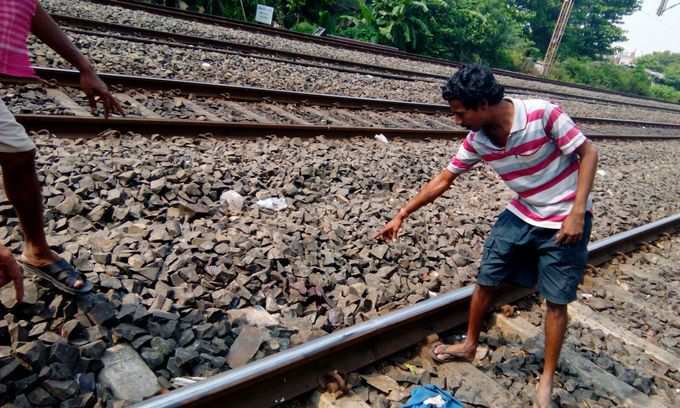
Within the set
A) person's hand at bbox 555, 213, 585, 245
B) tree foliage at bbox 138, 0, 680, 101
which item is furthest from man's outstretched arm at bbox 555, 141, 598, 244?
tree foliage at bbox 138, 0, 680, 101

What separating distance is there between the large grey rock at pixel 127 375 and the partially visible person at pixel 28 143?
1.48ft

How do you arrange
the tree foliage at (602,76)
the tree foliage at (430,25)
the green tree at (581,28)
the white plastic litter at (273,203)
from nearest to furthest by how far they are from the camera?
the white plastic litter at (273,203) → the tree foliage at (430,25) → the tree foliage at (602,76) → the green tree at (581,28)

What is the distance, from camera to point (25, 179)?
7.88 ft

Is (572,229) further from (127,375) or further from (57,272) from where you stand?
(57,272)

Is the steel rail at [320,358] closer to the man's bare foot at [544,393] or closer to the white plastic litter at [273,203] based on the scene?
the man's bare foot at [544,393]

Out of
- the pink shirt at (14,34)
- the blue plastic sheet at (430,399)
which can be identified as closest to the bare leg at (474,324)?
the blue plastic sheet at (430,399)

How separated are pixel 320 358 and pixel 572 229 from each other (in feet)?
4.65

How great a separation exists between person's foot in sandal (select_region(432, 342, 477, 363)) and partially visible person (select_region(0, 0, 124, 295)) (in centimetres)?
198

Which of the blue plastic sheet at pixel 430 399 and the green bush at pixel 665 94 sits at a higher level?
the green bush at pixel 665 94

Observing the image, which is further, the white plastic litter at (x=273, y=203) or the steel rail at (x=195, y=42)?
the steel rail at (x=195, y=42)

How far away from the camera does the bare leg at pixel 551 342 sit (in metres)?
2.63

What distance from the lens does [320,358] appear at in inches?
96.5

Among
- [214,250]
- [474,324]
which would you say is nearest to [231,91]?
[214,250]

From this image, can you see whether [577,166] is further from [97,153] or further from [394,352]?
[97,153]
